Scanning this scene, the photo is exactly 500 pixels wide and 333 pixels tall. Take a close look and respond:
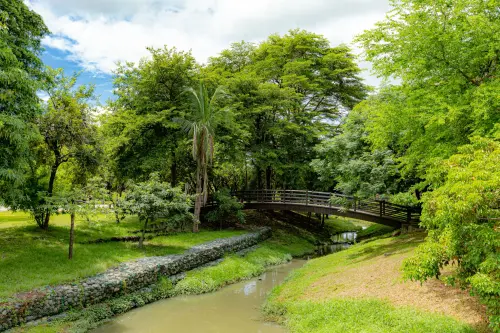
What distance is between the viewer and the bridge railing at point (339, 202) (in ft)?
74.3

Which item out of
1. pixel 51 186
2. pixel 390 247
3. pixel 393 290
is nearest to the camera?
pixel 393 290

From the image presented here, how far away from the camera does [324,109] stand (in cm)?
3722

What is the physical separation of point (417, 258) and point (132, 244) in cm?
1591

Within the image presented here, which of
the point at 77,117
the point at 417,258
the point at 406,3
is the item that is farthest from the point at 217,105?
the point at 417,258

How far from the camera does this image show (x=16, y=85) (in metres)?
13.7

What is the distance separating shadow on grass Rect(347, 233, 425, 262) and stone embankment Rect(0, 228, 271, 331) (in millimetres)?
8047

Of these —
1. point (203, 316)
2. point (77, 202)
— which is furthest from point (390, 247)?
point (77, 202)

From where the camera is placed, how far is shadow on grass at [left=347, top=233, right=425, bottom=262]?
672 inches

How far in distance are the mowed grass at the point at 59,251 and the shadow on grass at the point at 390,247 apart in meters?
9.35

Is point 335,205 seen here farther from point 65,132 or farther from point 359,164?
point 65,132

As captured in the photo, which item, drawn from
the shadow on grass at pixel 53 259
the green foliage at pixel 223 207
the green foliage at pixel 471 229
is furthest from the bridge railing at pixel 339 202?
the green foliage at pixel 471 229

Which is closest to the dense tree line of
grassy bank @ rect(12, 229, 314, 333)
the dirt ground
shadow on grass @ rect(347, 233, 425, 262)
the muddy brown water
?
the dirt ground

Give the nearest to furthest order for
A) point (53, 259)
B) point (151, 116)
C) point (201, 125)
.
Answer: point (53, 259) → point (201, 125) → point (151, 116)

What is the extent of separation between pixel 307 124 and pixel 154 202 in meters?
19.3
